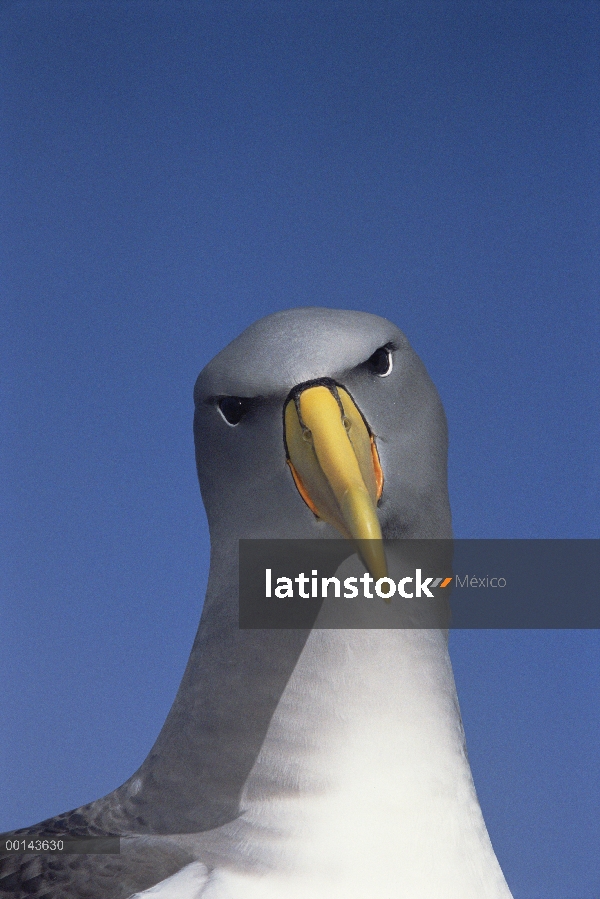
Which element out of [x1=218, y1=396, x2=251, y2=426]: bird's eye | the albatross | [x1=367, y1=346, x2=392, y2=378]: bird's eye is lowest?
the albatross

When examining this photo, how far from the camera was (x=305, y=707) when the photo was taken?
1320mm

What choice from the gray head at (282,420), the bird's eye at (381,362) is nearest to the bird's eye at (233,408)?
the gray head at (282,420)

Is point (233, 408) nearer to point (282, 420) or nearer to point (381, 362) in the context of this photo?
point (282, 420)

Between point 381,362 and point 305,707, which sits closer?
point 305,707

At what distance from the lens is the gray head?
136 cm

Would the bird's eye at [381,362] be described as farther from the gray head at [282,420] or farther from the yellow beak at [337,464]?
the yellow beak at [337,464]

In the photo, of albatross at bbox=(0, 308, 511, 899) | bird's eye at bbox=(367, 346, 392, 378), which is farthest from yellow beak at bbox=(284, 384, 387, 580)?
bird's eye at bbox=(367, 346, 392, 378)

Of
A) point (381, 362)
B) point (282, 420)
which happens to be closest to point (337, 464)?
point (282, 420)

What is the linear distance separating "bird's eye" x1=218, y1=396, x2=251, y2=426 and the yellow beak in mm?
93

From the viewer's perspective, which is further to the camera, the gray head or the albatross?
the gray head

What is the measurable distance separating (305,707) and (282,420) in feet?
1.25

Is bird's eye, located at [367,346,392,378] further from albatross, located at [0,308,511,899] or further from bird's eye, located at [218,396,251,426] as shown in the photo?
bird's eye, located at [218,396,251,426]

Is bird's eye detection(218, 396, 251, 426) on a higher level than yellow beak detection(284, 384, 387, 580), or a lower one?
higher

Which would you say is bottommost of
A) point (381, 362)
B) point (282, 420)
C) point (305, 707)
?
point (305, 707)
